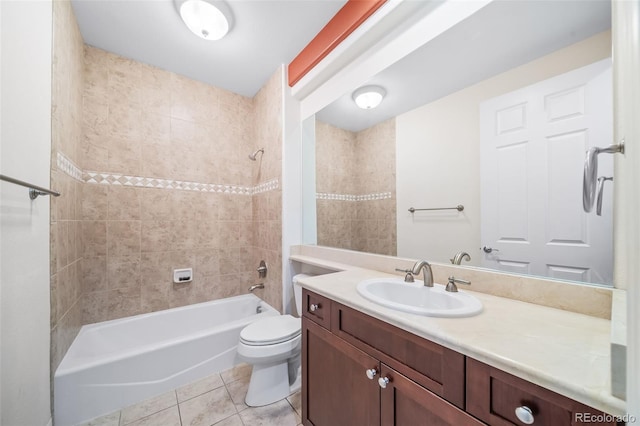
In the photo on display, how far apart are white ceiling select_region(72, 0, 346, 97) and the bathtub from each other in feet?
7.24

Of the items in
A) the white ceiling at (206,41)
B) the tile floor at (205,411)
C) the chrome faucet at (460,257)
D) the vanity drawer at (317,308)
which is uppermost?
the white ceiling at (206,41)

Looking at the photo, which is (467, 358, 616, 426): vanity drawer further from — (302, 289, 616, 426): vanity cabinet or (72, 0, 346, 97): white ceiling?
(72, 0, 346, 97): white ceiling

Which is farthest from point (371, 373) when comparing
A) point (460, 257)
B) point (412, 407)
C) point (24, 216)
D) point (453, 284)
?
point (24, 216)

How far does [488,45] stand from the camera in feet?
3.51

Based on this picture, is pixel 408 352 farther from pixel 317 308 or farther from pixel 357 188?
pixel 357 188

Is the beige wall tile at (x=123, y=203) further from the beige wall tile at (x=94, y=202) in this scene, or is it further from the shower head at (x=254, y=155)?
the shower head at (x=254, y=155)

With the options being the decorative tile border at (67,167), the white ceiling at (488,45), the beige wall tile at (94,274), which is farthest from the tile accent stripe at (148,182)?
the white ceiling at (488,45)

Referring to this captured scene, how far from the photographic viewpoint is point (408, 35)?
1265 millimetres

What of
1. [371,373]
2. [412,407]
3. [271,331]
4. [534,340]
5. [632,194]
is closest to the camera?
[632,194]

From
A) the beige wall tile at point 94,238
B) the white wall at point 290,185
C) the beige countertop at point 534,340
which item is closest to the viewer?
the beige countertop at point 534,340

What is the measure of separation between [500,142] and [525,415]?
1040mm

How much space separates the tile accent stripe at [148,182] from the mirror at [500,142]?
116 cm

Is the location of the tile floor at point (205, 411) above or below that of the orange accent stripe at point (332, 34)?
below

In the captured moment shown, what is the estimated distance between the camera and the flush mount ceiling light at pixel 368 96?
1555 millimetres
